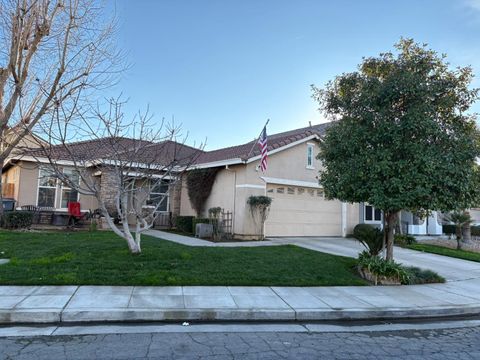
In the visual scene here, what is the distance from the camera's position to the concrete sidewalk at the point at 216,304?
18.9ft

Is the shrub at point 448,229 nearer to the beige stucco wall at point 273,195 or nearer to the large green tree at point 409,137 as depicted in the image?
the beige stucco wall at point 273,195

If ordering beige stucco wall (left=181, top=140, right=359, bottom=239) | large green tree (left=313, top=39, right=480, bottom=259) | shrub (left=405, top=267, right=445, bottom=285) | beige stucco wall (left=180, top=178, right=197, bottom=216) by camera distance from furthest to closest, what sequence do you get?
1. beige stucco wall (left=180, top=178, right=197, bottom=216)
2. beige stucco wall (left=181, top=140, right=359, bottom=239)
3. shrub (left=405, top=267, right=445, bottom=285)
4. large green tree (left=313, top=39, right=480, bottom=259)

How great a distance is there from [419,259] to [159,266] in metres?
9.20

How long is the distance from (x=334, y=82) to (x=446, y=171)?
3.65 m

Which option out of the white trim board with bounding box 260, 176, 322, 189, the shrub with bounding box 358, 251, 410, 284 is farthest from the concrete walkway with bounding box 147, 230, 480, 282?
the white trim board with bounding box 260, 176, 322, 189

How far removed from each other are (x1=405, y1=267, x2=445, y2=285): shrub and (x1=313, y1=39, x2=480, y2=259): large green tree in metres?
0.73

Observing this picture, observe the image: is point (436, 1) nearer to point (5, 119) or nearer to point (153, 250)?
point (153, 250)

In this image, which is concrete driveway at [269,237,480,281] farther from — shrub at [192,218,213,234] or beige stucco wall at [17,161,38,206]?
beige stucco wall at [17,161,38,206]

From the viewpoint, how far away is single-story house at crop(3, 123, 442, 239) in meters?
15.7

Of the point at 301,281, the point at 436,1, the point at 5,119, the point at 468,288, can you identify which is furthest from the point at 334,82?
the point at 5,119

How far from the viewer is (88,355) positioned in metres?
4.36

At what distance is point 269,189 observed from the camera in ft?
54.2

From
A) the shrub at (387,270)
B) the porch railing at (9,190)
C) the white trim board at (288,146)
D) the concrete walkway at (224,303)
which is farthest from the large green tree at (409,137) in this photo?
the porch railing at (9,190)

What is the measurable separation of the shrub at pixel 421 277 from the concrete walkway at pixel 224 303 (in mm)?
617
